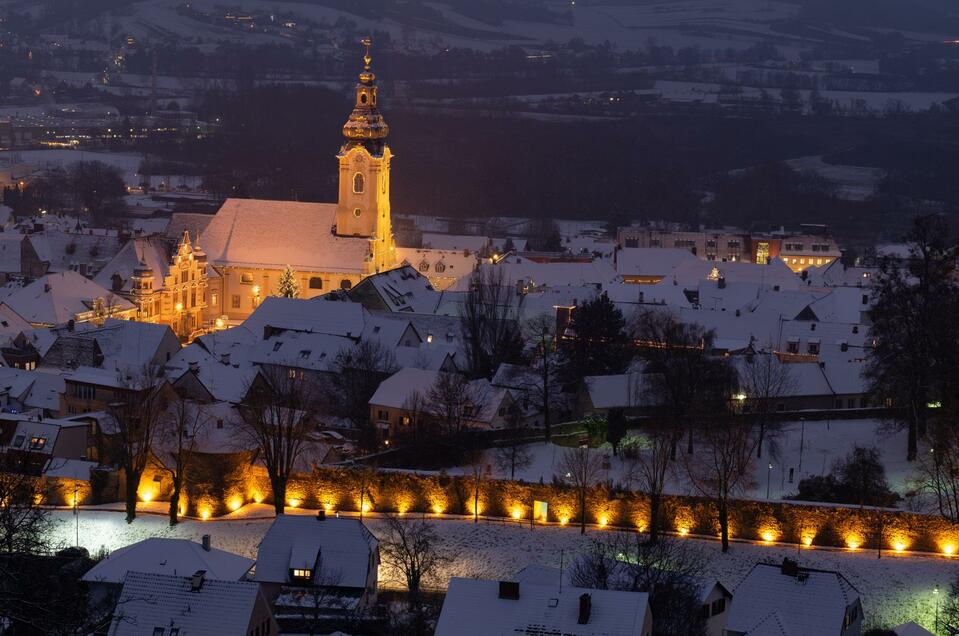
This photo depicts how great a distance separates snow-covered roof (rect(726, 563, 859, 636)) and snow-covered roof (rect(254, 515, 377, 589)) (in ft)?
22.5

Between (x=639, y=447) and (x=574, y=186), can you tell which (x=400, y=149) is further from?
(x=639, y=447)

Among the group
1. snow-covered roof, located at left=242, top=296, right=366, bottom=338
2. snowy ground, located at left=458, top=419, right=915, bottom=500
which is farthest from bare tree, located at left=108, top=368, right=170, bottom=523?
snow-covered roof, located at left=242, top=296, right=366, bottom=338

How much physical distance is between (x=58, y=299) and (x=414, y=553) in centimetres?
2550

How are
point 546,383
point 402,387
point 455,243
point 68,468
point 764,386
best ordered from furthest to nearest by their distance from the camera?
1. point 455,243
2. point 402,387
3. point 546,383
4. point 764,386
5. point 68,468

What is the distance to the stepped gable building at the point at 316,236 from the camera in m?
62.6

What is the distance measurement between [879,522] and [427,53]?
132693 mm

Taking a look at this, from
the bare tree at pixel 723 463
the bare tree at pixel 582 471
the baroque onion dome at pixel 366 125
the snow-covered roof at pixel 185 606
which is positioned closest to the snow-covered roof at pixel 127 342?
the bare tree at pixel 582 471

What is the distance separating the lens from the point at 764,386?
130 ft

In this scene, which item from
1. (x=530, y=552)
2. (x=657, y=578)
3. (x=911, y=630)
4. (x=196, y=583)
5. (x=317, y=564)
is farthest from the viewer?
(x=530, y=552)

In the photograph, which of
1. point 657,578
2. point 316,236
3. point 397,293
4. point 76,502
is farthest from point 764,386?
point 316,236

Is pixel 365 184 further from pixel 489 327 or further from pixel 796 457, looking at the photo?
pixel 796 457

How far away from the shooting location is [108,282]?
58906 mm

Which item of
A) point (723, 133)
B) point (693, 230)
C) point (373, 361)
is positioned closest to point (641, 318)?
point (373, 361)

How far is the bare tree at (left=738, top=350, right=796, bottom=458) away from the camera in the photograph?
1505 inches
